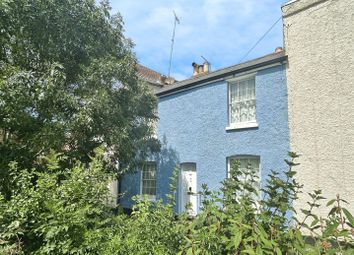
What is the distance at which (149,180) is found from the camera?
1538cm

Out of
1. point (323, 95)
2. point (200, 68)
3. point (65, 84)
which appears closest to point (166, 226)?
point (65, 84)

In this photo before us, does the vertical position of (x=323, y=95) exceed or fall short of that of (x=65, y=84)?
it exceeds it

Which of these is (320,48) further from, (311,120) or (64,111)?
(64,111)

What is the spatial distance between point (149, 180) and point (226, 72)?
672 cm

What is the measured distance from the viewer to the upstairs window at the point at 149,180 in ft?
49.6

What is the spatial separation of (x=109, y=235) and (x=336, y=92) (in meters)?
8.60

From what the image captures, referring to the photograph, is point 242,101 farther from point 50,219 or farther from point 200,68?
point 50,219

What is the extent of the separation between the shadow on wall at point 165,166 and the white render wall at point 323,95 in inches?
224

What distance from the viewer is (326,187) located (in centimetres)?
947

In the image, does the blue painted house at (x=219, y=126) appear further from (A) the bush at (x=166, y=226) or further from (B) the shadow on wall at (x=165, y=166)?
(A) the bush at (x=166, y=226)

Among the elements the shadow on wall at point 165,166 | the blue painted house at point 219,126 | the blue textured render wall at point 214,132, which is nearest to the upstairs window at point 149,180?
the blue painted house at point 219,126

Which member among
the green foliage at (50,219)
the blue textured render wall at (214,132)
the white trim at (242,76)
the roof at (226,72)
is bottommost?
the green foliage at (50,219)

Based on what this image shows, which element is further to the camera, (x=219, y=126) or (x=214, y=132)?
(x=214, y=132)

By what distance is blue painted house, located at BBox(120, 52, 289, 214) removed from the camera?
35.6 ft
